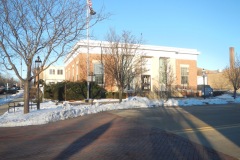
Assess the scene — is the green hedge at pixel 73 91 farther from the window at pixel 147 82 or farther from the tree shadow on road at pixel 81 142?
the tree shadow on road at pixel 81 142

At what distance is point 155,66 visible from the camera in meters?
53.1

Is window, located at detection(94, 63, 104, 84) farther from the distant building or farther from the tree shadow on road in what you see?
the distant building

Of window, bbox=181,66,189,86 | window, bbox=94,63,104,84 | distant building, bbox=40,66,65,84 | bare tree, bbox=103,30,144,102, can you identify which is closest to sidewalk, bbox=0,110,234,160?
bare tree, bbox=103,30,144,102

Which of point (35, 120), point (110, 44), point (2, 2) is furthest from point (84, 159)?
point (110, 44)

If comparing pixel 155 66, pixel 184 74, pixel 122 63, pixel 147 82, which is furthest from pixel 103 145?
pixel 184 74

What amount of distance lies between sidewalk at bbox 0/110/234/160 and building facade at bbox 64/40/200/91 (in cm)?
3201

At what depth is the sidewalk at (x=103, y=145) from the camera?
24.4ft

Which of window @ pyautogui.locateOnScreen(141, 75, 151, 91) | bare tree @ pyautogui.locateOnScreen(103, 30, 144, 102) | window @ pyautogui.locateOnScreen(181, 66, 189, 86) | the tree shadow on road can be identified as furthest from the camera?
window @ pyautogui.locateOnScreen(181, 66, 189, 86)

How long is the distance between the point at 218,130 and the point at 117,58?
66.6 feet

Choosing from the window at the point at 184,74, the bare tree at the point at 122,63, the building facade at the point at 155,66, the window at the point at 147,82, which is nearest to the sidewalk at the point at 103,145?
the bare tree at the point at 122,63

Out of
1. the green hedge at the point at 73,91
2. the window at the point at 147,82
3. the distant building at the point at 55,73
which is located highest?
the distant building at the point at 55,73

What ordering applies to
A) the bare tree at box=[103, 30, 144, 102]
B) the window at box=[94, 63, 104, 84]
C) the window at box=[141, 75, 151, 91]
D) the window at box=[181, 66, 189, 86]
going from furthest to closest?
1. the window at box=[181, 66, 189, 86]
2. the window at box=[141, 75, 151, 91]
3. the window at box=[94, 63, 104, 84]
4. the bare tree at box=[103, 30, 144, 102]

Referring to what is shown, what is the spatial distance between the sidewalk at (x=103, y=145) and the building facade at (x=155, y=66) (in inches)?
1260

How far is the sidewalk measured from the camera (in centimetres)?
743
